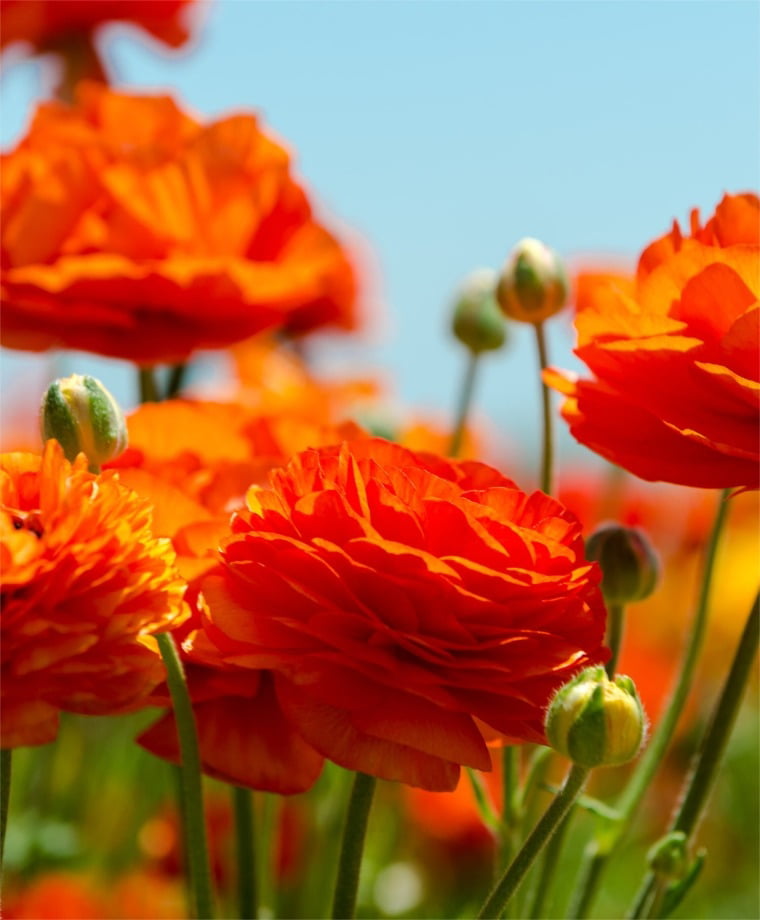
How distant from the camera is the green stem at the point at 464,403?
0.78 metres

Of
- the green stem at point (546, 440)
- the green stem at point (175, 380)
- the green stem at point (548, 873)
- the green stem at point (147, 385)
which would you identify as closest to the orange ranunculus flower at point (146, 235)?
the green stem at point (147, 385)

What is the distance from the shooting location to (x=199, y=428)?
1.96 ft

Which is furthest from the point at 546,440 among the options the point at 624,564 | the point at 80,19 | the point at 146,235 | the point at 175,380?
the point at 80,19

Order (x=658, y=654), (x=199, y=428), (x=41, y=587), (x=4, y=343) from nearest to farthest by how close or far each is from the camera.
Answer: (x=41, y=587) < (x=199, y=428) < (x=4, y=343) < (x=658, y=654)

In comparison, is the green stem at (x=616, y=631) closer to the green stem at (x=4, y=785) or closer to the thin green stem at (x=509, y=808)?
the thin green stem at (x=509, y=808)

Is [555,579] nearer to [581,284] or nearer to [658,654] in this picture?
[581,284]

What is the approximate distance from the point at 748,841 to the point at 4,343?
89 centimetres

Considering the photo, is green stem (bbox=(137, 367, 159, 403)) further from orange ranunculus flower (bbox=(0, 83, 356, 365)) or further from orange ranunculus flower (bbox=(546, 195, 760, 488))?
orange ranunculus flower (bbox=(546, 195, 760, 488))

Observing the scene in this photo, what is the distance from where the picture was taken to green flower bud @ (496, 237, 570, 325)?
0.62 metres

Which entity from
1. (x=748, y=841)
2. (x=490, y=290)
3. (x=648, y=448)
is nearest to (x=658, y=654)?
(x=748, y=841)

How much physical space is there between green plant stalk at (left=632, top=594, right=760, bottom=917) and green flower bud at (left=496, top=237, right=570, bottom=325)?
170 mm

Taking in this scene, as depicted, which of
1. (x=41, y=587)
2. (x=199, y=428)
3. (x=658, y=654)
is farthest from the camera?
(x=658, y=654)

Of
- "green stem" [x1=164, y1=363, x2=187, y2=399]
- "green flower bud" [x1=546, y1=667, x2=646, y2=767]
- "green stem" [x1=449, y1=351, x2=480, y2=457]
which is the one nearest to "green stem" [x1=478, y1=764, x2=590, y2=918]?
"green flower bud" [x1=546, y1=667, x2=646, y2=767]

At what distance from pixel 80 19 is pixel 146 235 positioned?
597mm
